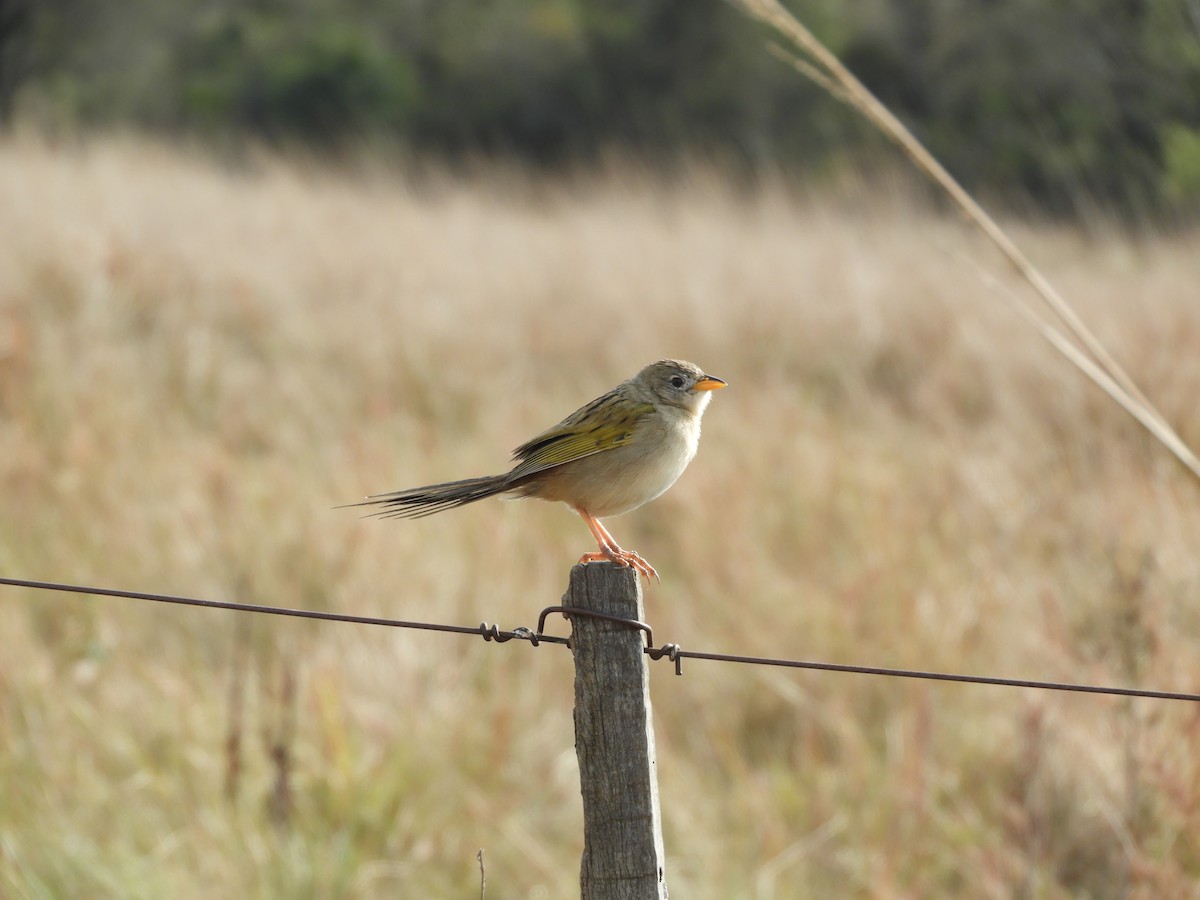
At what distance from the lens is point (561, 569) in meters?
7.12

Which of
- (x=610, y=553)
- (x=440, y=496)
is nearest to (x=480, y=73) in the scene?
(x=610, y=553)

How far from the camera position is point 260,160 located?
63.0ft

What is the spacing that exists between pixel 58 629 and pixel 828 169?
1740cm

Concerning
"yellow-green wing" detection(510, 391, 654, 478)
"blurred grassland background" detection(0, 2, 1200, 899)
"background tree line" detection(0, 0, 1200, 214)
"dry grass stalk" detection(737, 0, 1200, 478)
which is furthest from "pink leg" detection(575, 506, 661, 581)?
"background tree line" detection(0, 0, 1200, 214)

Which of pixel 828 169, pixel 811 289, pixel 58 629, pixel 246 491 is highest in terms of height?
pixel 828 169

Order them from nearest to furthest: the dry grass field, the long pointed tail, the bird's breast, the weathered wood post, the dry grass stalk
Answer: the weathered wood post → the long pointed tail → the dry grass stalk → the bird's breast → the dry grass field

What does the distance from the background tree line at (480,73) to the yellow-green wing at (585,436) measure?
19948mm

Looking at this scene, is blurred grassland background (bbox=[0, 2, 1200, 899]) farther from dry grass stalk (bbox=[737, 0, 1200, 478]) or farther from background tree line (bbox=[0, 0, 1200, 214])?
background tree line (bbox=[0, 0, 1200, 214])

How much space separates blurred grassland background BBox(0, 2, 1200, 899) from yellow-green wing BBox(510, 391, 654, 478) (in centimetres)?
123

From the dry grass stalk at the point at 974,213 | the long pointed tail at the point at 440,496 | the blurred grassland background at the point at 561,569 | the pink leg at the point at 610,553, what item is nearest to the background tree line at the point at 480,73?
the blurred grassland background at the point at 561,569

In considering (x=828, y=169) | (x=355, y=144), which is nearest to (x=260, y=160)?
(x=355, y=144)

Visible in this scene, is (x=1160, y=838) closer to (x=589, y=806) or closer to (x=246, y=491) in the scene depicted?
(x=589, y=806)

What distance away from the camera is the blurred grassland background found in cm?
501

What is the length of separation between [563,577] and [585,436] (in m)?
3.49
